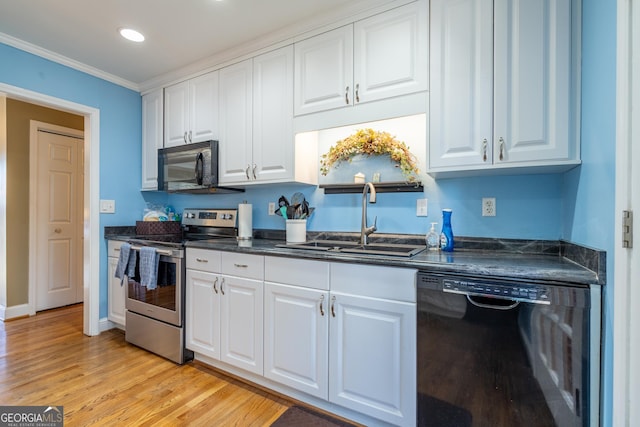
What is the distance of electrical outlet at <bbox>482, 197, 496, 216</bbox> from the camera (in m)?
1.84

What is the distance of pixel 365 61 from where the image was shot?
1883 mm

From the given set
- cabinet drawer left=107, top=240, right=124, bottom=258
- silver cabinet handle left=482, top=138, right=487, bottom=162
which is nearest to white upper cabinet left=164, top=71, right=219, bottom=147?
cabinet drawer left=107, top=240, right=124, bottom=258

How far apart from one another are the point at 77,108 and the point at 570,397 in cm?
382

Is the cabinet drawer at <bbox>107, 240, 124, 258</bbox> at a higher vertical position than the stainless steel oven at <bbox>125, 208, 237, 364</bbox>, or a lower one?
higher

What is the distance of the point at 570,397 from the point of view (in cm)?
113

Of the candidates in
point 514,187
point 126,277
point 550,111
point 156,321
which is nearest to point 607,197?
point 550,111

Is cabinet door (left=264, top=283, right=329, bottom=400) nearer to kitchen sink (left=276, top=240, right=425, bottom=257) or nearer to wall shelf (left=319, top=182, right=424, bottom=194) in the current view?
kitchen sink (left=276, top=240, right=425, bottom=257)

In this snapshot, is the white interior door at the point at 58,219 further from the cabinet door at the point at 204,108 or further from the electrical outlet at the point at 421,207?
the electrical outlet at the point at 421,207

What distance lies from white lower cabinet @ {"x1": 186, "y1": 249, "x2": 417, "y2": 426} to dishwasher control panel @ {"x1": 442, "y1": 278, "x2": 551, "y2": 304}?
0.18m

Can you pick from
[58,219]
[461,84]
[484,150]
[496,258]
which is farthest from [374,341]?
[58,219]

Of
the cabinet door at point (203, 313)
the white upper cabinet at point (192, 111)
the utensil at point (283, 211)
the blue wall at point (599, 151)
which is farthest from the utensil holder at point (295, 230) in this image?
the blue wall at point (599, 151)

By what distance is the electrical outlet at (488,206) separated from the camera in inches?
72.3

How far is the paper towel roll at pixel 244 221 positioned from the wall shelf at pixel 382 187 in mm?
701

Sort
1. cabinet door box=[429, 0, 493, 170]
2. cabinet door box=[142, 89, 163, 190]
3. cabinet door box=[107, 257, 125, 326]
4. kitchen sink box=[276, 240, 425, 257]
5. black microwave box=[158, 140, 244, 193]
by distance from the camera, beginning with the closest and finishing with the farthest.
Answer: cabinet door box=[429, 0, 493, 170]
kitchen sink box=[276, 240, 425, 257]
black microwave box=[158, 140, 244, 193]
cabinet door box=[107, 257, 125, 326]
cabinet door box=[142, 89, 163, 190]
